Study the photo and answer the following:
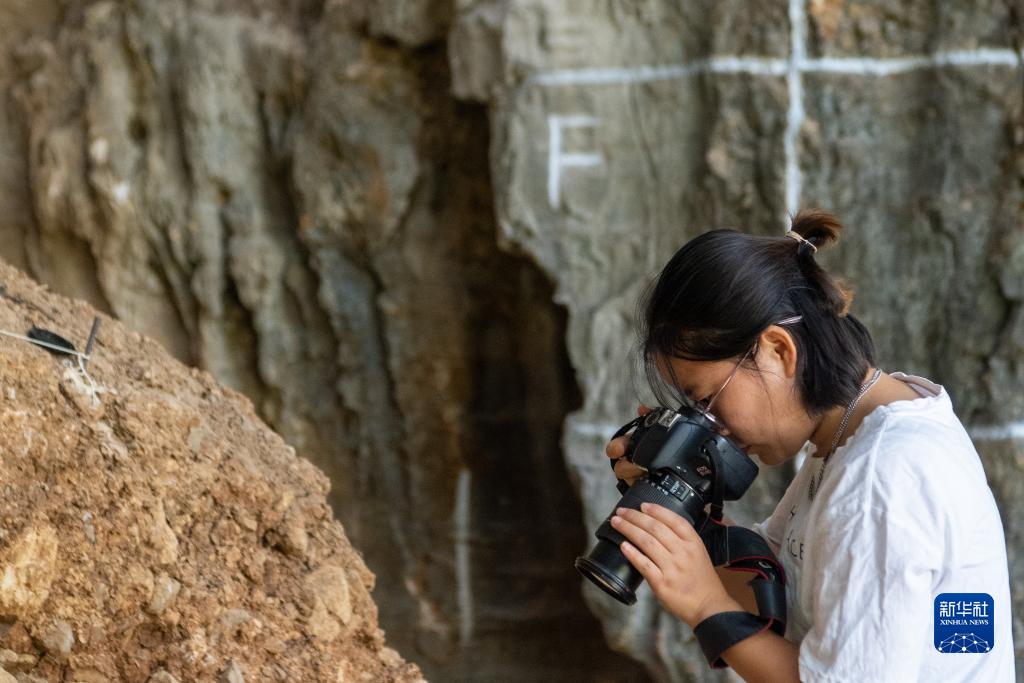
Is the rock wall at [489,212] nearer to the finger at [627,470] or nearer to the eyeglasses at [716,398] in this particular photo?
the finger at [627,470]

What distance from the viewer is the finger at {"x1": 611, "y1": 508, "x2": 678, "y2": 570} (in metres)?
1.16

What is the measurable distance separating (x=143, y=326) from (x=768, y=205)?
7.49ft

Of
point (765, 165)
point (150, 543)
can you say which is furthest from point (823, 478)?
point (765, 165)

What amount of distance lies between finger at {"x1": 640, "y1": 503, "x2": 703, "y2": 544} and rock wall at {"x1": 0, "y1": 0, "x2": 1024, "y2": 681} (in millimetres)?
1959

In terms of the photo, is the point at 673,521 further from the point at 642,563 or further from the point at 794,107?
the point at 794,107

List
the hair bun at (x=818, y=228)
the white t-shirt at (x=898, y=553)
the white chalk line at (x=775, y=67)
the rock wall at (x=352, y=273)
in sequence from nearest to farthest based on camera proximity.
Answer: the white t-shirt at (x=898, y=553)
the hair bun at (x=818, y=228)
the white chalk line at (x=775, y=67)
the rock wall at (x=352, y=273)

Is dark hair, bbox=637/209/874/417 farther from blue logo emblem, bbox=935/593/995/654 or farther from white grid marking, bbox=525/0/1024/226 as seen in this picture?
white grid marking, bbox=525/0/1024/226

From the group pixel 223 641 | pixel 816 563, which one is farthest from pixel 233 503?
pixel 816 563

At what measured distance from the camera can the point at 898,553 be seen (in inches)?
39.5

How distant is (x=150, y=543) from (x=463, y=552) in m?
2.72

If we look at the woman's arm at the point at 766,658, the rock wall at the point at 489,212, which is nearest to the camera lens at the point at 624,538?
the woman's arm at the point at 766,658

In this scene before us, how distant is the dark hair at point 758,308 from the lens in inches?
45.3

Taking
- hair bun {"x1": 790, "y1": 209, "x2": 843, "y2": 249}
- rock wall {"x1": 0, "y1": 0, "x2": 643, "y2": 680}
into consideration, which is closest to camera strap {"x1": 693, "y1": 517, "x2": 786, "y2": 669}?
hair bun {"x1": 790, "y1": 209, "x2": 843, "y2": 249}

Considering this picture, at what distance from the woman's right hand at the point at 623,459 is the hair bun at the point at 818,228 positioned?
0.90 ft
